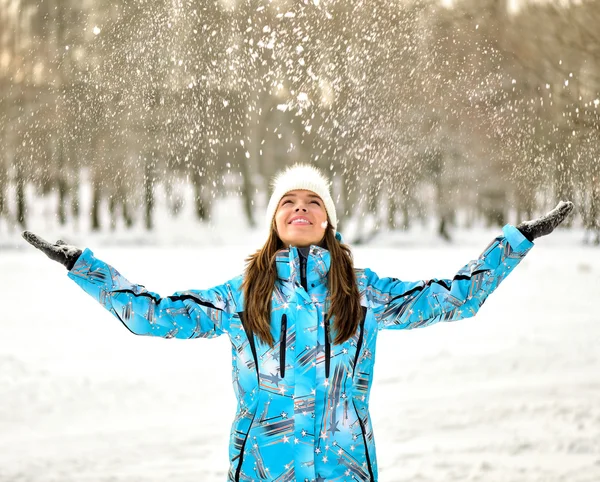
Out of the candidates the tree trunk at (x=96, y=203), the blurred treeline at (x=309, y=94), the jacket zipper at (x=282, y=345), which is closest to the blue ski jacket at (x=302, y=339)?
the jacket zipper at (x=282, y=345)

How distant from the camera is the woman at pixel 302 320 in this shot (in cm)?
213

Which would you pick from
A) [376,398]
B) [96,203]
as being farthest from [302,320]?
[96,203]

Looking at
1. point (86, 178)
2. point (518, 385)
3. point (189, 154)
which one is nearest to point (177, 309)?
point (518, 385)

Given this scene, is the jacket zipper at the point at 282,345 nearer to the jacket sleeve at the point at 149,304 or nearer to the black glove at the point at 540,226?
the jacket sleeve at the point at 149,304

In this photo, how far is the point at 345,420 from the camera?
2.14 meters

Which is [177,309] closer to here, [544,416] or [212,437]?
[212,437]

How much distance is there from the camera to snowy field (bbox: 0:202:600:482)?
4281mm

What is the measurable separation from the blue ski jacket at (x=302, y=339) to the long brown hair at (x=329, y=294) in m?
0.02

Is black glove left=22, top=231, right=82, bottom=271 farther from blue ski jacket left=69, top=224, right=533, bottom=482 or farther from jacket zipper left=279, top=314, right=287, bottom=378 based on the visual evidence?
jacket zipper left=279, top=314, right=287, bottom=378

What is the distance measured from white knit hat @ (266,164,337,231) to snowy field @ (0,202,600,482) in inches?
79.3

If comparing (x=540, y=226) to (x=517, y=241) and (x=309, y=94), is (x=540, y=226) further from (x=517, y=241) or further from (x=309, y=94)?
(x=309, y=94)

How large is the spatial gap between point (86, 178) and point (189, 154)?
308 cm

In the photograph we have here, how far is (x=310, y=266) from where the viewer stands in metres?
2.24

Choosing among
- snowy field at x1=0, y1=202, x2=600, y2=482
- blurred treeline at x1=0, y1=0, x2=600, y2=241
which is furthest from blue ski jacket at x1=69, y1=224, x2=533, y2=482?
blurred treeline at x1=0, y1=0, x2=600, y2=241
